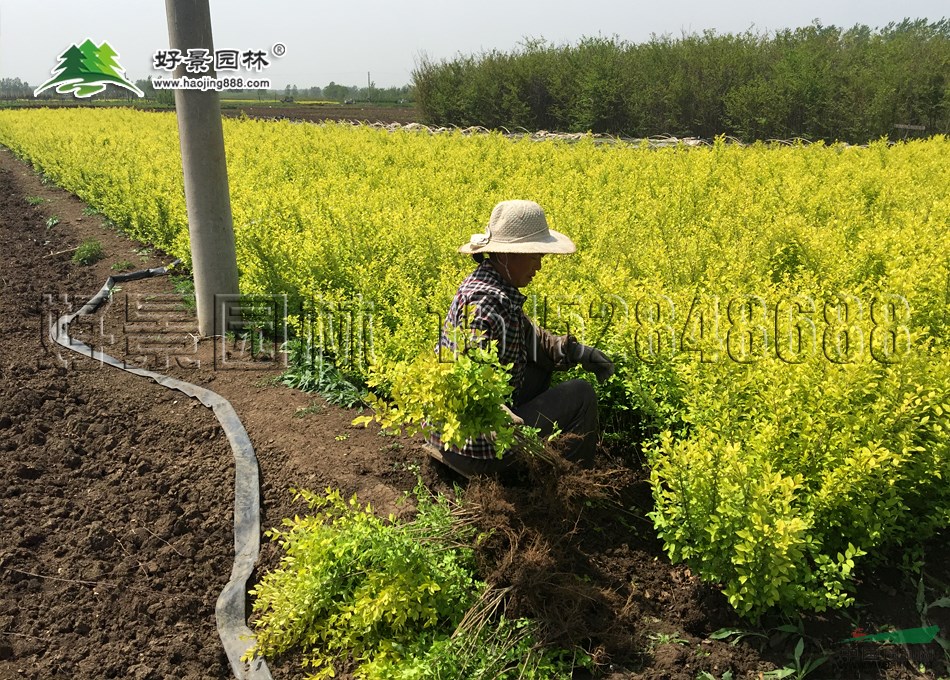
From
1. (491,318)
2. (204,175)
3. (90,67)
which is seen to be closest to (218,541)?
(491,318)

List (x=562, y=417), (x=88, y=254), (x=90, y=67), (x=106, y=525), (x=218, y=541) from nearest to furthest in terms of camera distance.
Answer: (x=562, y=417)
(x=218, y=541)
(x=106, y=525)
(x=88, y=254)
(x=90, y=67)

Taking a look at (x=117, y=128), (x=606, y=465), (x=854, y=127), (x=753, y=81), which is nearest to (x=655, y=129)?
(x=753, y=81)

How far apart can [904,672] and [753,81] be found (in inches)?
915

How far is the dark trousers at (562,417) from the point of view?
3.29 metres

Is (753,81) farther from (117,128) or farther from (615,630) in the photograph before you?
(615,630)

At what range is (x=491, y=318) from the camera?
3209mm

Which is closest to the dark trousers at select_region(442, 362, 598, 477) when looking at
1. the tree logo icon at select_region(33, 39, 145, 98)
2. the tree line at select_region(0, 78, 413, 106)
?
the tree logo icon at select_region(33, 39, 145, 98)

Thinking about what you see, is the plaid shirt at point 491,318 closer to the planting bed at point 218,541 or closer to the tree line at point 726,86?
the planting bed at point 218,541

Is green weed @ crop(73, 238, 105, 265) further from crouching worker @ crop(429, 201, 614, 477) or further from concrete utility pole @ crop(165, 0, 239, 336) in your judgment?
crouching worker @ crop(429, 201, 614, 477)

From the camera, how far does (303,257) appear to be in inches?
223

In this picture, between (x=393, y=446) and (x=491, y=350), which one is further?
(x=393, y=446)

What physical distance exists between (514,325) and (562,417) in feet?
1.66

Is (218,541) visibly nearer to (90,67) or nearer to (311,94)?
(90,67)

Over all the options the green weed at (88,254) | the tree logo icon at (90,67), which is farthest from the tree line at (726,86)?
the green weed at (88,254)
